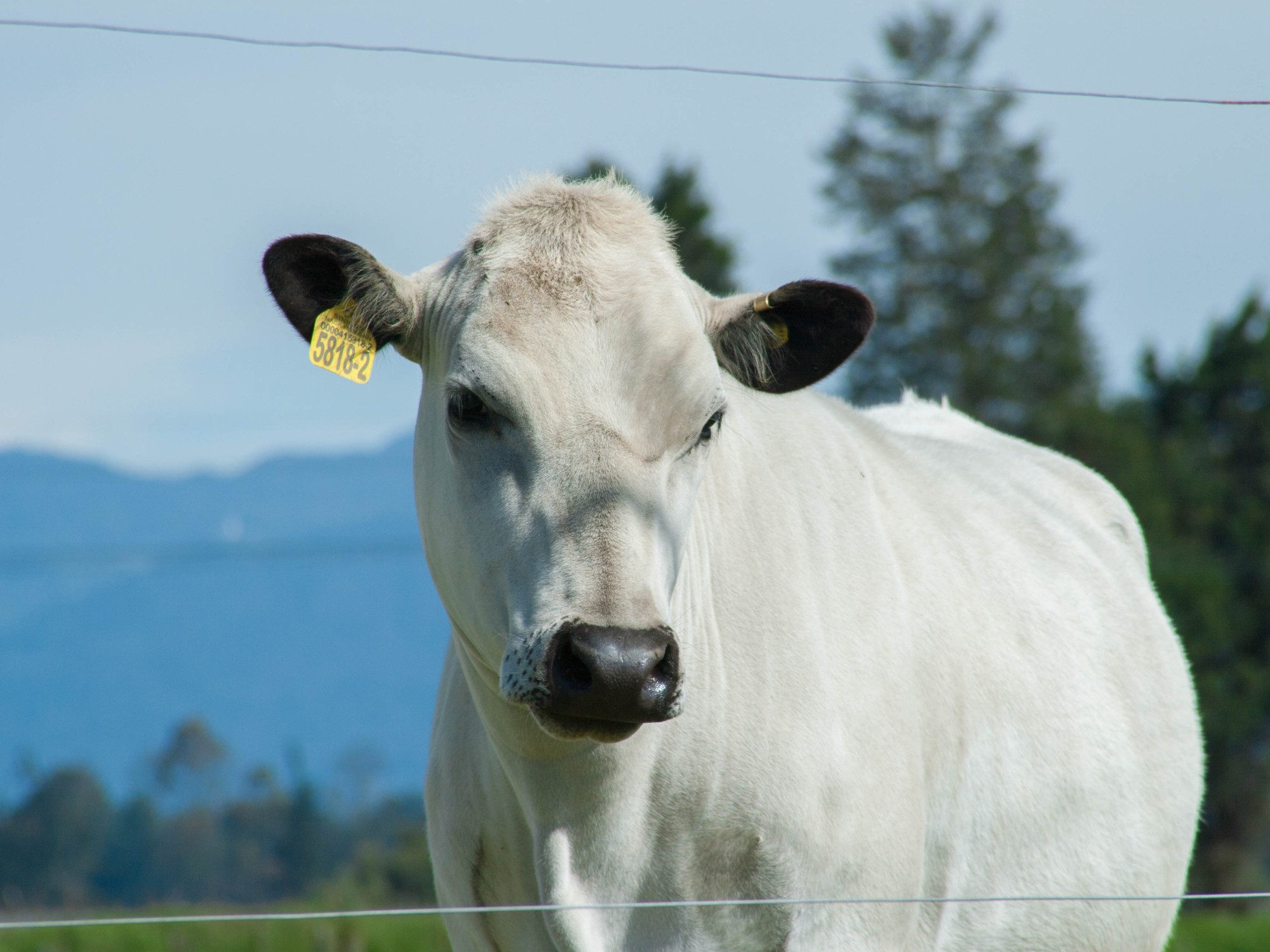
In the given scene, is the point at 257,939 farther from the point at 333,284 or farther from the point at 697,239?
the point at 697,239

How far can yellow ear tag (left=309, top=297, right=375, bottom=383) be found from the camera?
129 inches

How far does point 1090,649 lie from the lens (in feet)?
14.9

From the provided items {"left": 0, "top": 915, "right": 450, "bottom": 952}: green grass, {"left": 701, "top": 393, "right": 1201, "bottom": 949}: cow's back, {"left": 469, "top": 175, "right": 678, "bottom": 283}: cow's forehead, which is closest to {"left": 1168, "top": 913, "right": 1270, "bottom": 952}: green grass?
{"left": 0, "top": 915, "right": 450, "bottom": 952}: green grass

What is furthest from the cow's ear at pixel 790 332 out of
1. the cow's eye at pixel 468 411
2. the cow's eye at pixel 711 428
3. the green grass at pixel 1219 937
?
the green grass at pixel 1219 937

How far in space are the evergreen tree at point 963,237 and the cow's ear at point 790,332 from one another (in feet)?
103

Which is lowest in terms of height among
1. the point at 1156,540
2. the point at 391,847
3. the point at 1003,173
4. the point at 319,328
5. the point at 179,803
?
the point at 391,847

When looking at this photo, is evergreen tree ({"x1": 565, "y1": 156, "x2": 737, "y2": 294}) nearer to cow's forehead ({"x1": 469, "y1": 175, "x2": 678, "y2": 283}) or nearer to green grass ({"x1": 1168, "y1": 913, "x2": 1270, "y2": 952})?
green grass ({"x1": 1168, "y1": 913, "x2": 1270, "y2": 952})

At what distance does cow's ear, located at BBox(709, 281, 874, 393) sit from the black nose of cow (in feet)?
3.41

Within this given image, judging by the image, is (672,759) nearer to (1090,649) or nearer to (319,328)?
(319,328)

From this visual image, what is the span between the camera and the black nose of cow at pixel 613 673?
2.51 metres

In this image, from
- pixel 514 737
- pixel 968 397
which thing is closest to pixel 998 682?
pixel 514 737

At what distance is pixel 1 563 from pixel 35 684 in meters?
28.0

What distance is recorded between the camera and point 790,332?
11.4 ft

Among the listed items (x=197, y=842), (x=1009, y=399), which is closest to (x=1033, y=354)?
(x=1009, y=399)
